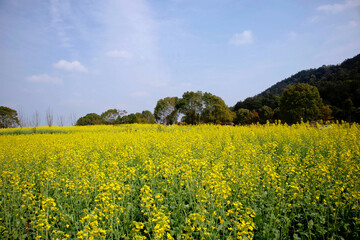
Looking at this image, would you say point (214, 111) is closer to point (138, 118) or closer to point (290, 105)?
point (290, 105)

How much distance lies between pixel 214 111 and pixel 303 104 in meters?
16.6

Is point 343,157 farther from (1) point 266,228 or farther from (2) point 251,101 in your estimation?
(2) point 251,101

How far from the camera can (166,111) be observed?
166 feet

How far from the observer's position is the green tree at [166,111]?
50250mm

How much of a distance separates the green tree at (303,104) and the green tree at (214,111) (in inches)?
474

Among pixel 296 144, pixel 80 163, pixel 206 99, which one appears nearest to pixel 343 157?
pixel 296 144

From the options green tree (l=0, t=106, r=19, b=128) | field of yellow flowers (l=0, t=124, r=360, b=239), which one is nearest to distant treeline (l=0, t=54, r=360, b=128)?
green tree (l=0, t=106, r=19, b=128)

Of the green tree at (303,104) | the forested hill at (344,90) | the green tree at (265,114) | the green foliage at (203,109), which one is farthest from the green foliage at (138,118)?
the forested hill at (344,90)

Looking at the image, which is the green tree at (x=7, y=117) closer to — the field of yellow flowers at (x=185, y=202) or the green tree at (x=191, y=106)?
the green tree at (x=191, y=106)

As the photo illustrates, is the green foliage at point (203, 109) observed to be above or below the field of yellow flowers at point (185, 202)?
above

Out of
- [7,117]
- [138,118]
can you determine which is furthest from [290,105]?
[7,117]

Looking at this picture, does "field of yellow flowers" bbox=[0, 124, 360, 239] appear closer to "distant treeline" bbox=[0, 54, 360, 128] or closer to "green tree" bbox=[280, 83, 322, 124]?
"distant treeline" bbox=[0, 54, 360, 128]

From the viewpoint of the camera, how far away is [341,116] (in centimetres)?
3027

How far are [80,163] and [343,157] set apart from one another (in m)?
6.42
